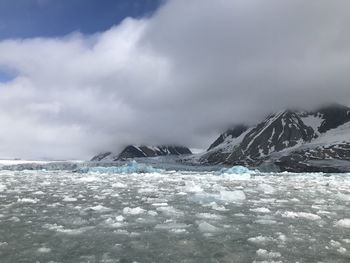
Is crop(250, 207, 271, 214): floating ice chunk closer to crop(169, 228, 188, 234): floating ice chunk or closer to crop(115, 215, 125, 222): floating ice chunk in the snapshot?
crop(169, 228, 188, 234): floating ice chunk

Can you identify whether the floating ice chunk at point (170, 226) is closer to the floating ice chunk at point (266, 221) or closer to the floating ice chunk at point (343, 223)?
the floating ice chunk at point (266, 221)

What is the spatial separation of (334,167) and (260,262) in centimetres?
15628

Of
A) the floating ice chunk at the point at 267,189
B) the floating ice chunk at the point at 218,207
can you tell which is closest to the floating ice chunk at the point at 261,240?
the floating ice chunk at the point at 218,207

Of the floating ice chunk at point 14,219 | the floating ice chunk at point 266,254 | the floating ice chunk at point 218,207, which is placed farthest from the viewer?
the floating ice chunk at point 218,207

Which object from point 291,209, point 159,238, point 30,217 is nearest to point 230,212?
point 291,209

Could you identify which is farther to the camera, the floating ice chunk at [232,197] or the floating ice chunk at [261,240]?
the floating ice chunk at [232,197]

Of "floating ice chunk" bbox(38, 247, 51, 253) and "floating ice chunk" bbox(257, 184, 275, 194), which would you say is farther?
"floating ice chunk" bbox(257, 184, 275, 194)

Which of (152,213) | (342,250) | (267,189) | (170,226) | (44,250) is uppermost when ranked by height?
(267,189)

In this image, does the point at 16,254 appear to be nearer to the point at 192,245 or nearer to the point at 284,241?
the point at 192,245

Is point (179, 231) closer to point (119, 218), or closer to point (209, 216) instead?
point (119, 218)

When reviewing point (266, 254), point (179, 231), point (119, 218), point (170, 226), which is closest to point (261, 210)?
point (170, 226)

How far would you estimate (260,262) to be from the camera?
8469 millimetres

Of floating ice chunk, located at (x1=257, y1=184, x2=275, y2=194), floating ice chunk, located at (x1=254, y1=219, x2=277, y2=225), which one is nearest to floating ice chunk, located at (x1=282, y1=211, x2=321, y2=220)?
floating ice chunk, located at (x1=254, y1=219, x2=277, y2=225)

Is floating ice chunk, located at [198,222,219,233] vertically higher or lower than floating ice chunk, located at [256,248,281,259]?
higher
